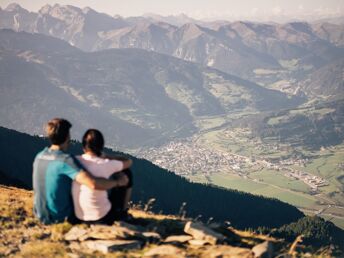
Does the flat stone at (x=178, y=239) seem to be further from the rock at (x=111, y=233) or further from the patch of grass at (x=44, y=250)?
the patch of grass at (x=44, y=250)

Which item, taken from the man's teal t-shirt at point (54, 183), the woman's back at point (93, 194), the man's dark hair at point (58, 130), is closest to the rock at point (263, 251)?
the woman's back at point (93, 194)

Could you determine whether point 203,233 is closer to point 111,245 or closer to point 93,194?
point 111,245

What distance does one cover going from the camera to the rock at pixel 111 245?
1493 centimetres

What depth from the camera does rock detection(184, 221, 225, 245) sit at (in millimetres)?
16531

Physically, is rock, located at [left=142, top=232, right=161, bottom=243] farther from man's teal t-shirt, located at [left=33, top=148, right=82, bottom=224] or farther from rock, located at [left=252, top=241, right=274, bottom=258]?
rock, located at [left=252, top=241, right=274, bottom=258]

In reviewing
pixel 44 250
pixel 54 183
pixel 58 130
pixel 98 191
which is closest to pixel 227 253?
pixel 98 191

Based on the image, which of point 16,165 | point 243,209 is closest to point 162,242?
point 16,165

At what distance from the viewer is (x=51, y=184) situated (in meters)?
16.4

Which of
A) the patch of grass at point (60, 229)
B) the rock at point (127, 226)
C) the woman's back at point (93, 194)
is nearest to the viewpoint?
the woman's back at point (93, 194)

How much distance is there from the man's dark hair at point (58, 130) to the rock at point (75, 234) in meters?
3.17

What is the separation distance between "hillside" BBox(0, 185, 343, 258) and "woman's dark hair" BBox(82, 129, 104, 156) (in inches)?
111

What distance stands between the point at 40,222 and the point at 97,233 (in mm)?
3437

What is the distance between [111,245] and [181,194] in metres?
136

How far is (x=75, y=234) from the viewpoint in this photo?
53.3 feet
